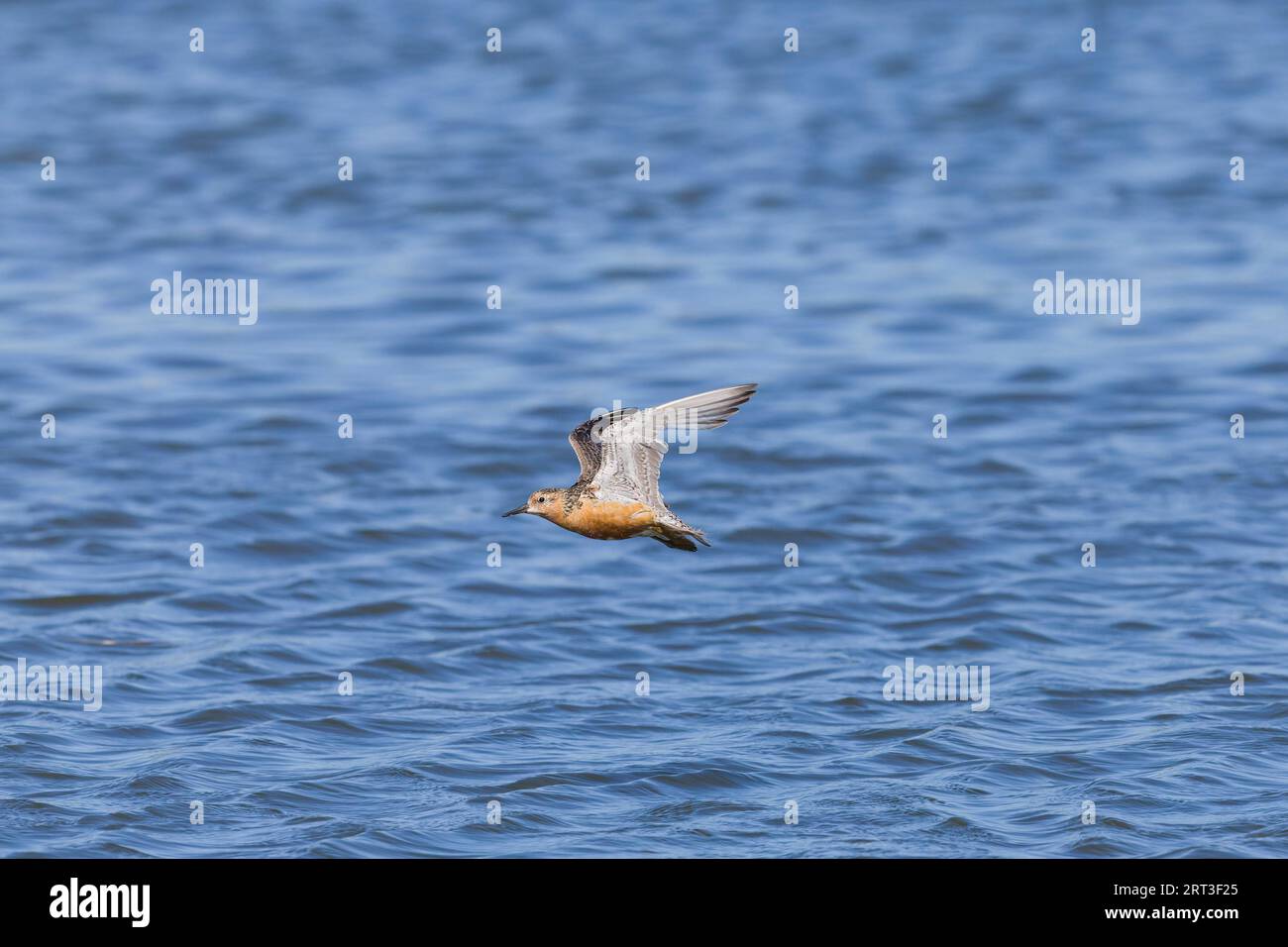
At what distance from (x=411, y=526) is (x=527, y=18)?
64.7 feet

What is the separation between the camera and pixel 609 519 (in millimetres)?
8094

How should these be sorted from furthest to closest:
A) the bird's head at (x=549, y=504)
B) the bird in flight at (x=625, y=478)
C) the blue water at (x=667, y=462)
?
1. the blue water at (x=667, y=462)
2. the bird's head at (x=549, y=504)
3. the bird in flight at (x=625, y=478)

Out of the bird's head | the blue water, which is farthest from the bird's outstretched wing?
the blue water

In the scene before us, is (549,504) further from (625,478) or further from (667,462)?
(667,462)

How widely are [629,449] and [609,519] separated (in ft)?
1.12

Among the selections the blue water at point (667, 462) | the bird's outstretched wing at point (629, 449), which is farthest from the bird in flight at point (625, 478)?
the blue water at point (667, 462)

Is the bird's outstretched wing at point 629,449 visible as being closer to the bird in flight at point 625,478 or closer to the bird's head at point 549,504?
the bird in flight at point 625,478

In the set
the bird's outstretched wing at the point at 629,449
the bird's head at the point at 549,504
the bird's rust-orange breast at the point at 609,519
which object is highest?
the bird's outstretched wing at the point at 629,449

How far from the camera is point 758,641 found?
44.0 feet

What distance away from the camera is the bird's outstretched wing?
8.01 m

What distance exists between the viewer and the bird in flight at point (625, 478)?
7.92 m

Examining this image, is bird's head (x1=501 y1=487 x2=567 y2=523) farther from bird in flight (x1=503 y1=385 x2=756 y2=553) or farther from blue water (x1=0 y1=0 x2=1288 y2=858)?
blue water (x1=0 y1=0 x2=1288 y2=858)

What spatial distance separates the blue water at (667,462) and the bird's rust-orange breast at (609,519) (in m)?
2.37

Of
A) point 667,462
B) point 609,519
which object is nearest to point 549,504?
point 609,519
